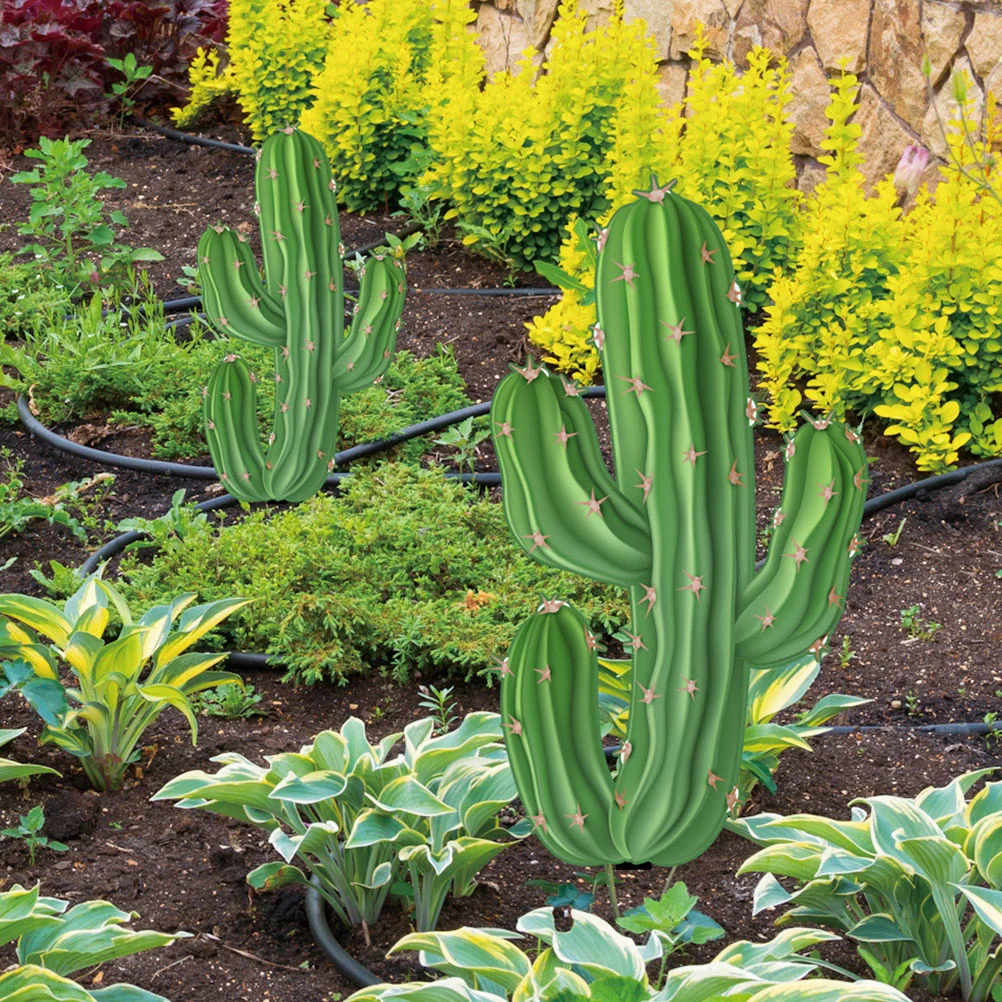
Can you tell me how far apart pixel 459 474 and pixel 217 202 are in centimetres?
297

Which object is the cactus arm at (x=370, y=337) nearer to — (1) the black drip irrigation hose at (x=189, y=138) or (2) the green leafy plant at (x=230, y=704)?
(2) the green leafy plant at (x=230, y=704)

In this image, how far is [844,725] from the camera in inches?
123

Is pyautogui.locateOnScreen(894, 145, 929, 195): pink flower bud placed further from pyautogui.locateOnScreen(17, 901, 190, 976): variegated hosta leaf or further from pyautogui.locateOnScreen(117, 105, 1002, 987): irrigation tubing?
pyautogui.locateOnScreen(17, 901, 190, 976): variegated hosta leaf

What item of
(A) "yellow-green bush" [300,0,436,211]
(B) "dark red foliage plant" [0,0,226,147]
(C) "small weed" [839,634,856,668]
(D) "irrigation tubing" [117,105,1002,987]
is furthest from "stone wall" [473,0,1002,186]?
(B) "dark red foliage plant" [0,0,226,147]

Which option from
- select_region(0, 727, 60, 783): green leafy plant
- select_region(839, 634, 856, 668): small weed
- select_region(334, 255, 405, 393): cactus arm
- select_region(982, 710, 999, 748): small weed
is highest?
select_region(334, 255, 405, 393): cactus arm

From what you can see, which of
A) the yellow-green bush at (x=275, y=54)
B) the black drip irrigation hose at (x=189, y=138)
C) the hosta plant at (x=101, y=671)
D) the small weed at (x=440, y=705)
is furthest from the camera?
the black drip irrigation hose at (x=189, y=138)

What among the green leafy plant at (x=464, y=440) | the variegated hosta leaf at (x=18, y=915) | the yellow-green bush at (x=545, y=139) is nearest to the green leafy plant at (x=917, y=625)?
A: the green leafy plant at (x=464, y=440)

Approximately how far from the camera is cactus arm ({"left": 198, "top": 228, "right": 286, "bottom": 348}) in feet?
7.89

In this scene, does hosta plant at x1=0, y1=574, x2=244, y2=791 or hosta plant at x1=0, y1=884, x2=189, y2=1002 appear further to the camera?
hosta plant at x1=0, y1=574, x2=244, y2=791

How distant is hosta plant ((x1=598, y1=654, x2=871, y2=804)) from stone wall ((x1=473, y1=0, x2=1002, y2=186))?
2.78m

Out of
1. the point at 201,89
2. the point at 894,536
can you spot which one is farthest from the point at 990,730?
the point at 201,89

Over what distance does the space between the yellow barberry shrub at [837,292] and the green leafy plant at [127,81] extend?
4552 millimetres

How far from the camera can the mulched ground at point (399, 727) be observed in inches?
94.3

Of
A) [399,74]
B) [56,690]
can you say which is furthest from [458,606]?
[399,74]
